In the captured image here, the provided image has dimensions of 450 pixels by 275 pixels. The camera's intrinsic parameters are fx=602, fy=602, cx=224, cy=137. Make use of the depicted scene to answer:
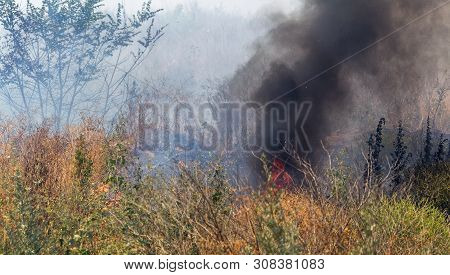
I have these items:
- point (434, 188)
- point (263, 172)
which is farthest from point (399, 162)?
point (263, 172)

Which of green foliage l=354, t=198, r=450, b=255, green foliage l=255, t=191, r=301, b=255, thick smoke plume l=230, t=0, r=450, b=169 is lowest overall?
green foliage l=354, t=198, r=450, b=255

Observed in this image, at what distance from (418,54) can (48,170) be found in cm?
1135

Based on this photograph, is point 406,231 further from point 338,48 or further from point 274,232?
point 338,48

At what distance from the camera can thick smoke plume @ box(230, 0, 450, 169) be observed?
14.6 metres

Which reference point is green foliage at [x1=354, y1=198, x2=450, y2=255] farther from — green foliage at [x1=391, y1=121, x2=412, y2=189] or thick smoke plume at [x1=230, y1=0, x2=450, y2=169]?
thick smoke plume at [x1=230, y1=0, x2=450, y2=169]

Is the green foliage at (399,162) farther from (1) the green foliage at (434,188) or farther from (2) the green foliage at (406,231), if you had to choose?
(2) the green foliage at (406,231)

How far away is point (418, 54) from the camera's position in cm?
1667

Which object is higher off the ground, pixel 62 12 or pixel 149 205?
pixel 62 12

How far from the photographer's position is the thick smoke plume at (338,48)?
14602 mm

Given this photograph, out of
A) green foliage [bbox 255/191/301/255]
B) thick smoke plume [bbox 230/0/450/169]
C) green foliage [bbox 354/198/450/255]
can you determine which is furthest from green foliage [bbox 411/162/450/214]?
thick smoke plume [bbox 230/0/450/169]

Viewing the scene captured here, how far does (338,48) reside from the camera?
15352mm

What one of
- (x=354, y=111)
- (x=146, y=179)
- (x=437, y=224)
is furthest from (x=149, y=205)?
(x=354, y=111)

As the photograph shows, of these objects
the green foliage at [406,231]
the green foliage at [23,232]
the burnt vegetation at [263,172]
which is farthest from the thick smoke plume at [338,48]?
the green foliage at [23,232]
